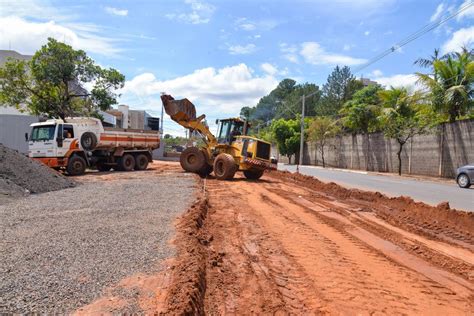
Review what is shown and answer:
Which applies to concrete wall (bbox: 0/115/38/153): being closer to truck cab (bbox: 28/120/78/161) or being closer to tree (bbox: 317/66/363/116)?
truck cab (bbox: 28/120/78/161)

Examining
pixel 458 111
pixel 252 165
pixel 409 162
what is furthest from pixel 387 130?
pixel 252 165

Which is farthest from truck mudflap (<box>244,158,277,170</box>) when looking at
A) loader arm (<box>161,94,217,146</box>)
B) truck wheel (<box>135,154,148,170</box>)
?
truck wheel (<box>135,154,148,170</box>)

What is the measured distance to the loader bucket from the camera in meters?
19.8

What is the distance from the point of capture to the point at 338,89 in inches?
2717

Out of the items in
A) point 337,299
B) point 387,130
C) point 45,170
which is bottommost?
point 337,299

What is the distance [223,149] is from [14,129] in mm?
20917

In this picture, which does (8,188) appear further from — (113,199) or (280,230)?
(280,230)

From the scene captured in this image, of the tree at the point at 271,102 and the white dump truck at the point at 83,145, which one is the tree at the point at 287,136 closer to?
the white dump truck at the point at 83,145

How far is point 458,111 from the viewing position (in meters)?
26.1

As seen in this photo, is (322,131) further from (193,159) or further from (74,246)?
(74,246)

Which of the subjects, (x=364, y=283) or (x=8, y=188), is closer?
(x=364, y=283)

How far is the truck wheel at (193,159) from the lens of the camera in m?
20.7

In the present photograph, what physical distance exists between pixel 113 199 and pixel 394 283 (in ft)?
25.3

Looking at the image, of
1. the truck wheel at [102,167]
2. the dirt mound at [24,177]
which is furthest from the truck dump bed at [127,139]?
the dirt mound at [24,177]
